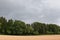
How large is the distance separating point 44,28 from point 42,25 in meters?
2.61

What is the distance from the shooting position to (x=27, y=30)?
203 ft

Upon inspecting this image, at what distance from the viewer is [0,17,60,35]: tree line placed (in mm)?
60856

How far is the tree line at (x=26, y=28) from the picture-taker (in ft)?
200

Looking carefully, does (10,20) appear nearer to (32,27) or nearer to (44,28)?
(32,27)

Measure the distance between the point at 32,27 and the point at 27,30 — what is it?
2536mm

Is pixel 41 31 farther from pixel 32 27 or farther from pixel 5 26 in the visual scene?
pixel 5 26

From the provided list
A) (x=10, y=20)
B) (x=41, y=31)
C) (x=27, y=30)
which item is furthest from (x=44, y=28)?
(x=10, y=20)

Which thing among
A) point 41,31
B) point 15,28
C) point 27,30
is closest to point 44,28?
point 41,31

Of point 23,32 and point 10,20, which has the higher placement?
point 10,20

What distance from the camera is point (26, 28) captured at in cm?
6384

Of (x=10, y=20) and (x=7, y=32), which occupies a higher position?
(x=10, y=20)

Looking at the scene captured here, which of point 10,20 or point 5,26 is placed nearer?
point 5,26

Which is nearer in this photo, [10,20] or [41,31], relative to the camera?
[41,31]

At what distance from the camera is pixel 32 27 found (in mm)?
63469
